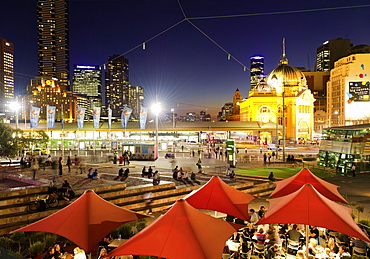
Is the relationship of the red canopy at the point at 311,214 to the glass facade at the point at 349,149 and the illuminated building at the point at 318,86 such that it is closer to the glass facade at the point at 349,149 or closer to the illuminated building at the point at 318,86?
the glass facade at the point at 349,149

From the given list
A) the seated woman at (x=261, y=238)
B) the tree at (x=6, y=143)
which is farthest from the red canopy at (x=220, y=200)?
the tree at (x=6, y=143)

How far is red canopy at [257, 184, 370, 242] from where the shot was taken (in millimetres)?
7770

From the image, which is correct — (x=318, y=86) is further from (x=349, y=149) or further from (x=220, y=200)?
(x=220, y=200)

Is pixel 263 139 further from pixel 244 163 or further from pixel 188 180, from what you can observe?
pixel 188 180

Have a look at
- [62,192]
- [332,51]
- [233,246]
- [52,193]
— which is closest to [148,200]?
[62,192]

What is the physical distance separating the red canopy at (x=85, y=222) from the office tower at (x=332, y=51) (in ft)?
586

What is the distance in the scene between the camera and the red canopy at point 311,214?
7.77 m

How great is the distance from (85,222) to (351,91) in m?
82.8

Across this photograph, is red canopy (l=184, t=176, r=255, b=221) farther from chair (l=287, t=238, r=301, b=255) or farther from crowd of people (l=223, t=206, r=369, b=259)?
chair (l=287, t=238, r=301, b=255)

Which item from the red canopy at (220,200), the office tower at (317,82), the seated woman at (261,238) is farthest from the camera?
the office tower at (317,82)

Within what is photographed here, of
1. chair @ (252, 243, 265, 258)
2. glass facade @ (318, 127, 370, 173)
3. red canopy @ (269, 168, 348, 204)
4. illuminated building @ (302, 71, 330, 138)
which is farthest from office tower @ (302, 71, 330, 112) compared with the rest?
chair @ (252, 243, 265, 258)

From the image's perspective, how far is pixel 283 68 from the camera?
88938mm

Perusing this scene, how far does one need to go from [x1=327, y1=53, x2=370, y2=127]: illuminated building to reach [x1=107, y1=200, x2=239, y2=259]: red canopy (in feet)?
249

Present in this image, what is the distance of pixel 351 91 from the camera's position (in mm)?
75312
